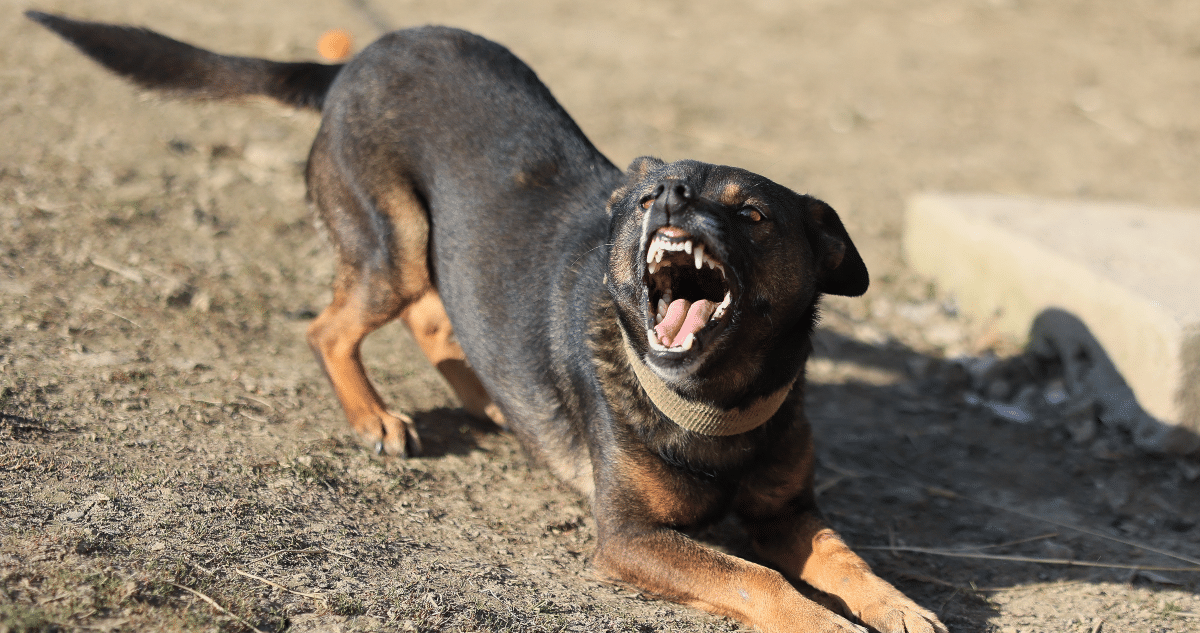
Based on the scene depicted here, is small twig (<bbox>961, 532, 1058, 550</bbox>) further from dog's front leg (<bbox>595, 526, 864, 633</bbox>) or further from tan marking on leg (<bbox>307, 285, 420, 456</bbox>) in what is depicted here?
tan marking on leg (<bbox>307, 285, 420, 456</bbox>)

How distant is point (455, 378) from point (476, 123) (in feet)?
4.20

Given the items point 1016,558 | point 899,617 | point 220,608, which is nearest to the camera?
point 220,608

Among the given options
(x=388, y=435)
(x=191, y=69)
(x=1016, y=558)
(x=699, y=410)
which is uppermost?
(x=191, y=69)

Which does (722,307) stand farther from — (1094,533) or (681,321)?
(1094,533)

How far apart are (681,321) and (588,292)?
Answer: 680mm

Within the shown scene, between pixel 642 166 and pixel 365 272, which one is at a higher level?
pixel 642 166

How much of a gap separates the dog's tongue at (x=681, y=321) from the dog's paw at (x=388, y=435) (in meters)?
1.48

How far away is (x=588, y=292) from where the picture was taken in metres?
3.71

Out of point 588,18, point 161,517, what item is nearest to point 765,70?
point 588,18

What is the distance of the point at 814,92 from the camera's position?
895 cm

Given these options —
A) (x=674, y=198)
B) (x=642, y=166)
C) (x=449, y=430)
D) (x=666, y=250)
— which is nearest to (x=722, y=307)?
(x=666, y=250)

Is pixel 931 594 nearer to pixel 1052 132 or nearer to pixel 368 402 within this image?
pixel 368 402

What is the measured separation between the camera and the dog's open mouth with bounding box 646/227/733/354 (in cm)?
292

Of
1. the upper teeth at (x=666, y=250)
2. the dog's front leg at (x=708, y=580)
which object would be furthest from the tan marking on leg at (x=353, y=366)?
the upper teeth at (x=666, y=250)
